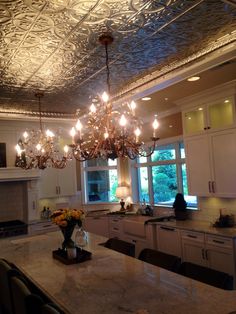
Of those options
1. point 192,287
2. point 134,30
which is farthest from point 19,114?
point 192,287

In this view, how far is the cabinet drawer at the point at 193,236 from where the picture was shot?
3.85 m

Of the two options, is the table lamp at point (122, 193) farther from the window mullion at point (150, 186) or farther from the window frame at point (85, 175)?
the window mullion at point (150, 186)

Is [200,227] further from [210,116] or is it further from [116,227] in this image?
[116,227]

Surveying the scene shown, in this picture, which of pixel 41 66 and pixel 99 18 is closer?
pixel 99 18

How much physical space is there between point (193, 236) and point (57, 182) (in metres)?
3.32

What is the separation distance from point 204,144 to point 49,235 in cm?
281

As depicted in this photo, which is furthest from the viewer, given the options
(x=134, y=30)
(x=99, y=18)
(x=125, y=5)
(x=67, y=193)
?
(x=67, y=193)

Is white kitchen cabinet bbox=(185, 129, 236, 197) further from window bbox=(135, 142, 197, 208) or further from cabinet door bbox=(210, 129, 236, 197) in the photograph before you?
window bbox=(135, 142, 197, 208)

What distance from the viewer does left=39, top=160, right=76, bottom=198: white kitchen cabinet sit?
601cm

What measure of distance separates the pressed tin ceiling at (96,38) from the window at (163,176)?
6.22 feet

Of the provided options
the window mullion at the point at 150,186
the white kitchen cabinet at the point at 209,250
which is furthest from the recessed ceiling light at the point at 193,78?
the window mullion at the point at 150,186

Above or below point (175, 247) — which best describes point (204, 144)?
above

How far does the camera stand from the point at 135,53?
3115 millimetres

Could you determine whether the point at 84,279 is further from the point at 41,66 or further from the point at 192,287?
the point at 41,66
